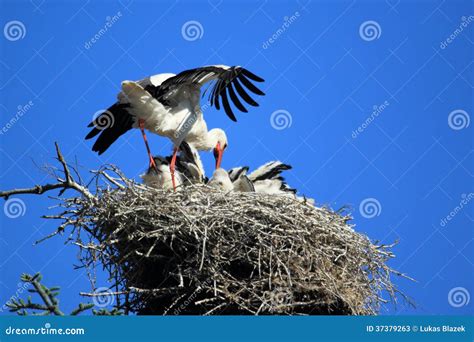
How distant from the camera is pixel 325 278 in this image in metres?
7.45

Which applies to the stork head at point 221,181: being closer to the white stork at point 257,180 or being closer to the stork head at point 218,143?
the white stork at point 257,180

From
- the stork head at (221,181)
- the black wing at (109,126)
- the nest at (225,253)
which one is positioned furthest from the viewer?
the black wing at (109,126)

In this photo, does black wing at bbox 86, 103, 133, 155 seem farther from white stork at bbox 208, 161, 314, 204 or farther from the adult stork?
white stork at bbox 208, 161, 314, 204

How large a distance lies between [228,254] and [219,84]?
2855mm

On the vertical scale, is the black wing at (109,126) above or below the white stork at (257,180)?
below

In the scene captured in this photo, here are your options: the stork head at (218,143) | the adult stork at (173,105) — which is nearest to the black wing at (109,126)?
the adult stork at (173,105)

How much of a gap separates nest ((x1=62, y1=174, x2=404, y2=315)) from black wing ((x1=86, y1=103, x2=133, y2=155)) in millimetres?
1943

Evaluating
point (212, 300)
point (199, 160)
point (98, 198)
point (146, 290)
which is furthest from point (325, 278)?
point (199, 160)

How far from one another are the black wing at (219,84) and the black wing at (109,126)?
43 centimetres

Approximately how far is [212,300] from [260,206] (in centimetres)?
86

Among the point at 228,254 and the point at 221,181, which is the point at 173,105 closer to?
the point at 221,181

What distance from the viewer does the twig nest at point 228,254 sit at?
723cm

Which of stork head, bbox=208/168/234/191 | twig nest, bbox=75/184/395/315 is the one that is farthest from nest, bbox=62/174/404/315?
stork head, bbox=208/168/234/191

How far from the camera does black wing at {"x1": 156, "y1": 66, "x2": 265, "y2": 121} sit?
9.22m
